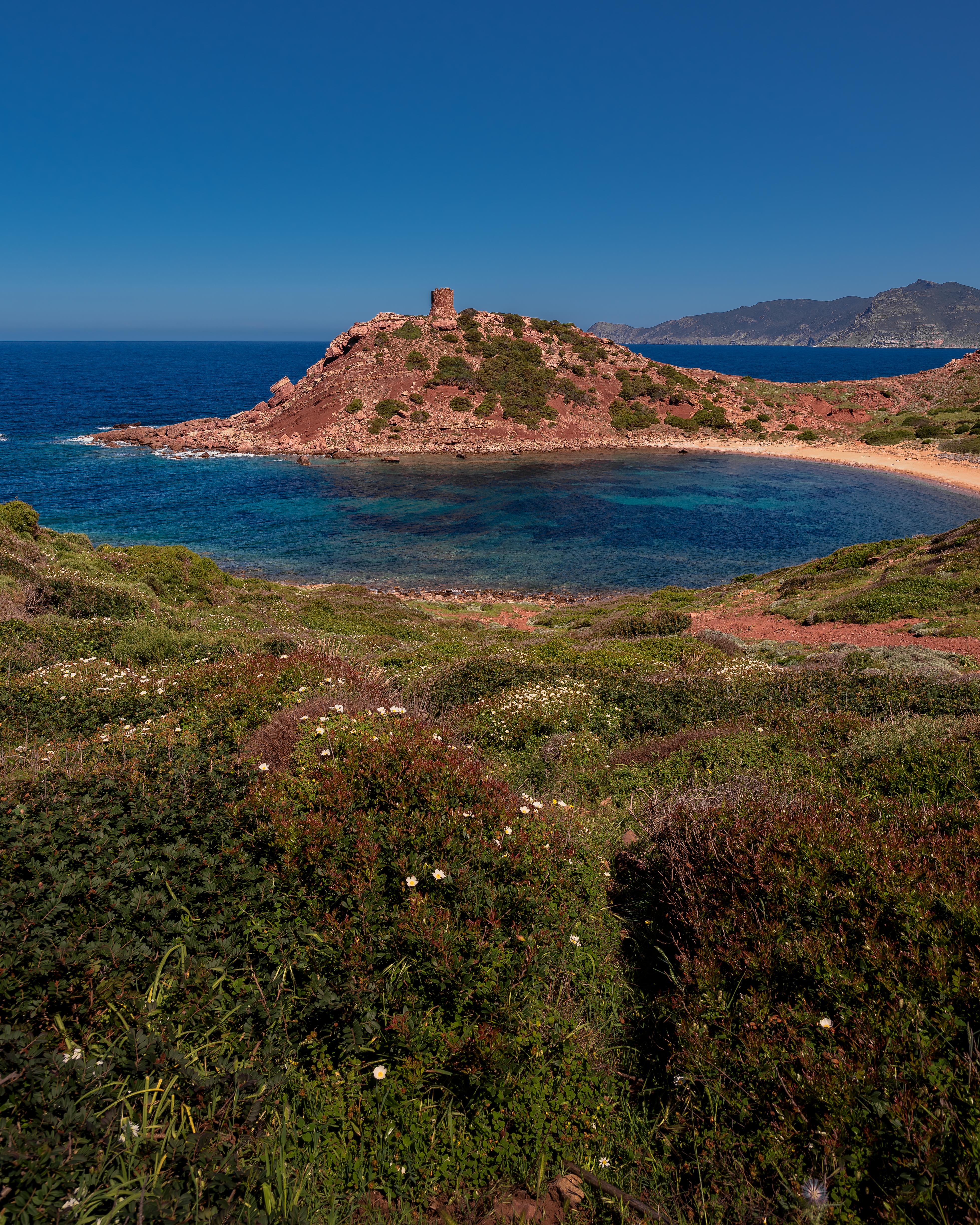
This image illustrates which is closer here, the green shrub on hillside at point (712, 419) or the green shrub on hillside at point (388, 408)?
the green shrub on hillside at point (388, 408)

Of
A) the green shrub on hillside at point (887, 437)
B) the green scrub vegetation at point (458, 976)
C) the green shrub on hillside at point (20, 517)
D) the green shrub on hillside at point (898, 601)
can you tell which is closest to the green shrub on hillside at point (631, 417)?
the green shrub on hillside at point (887, 437)

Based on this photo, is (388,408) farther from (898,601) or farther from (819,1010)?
(819,1010)

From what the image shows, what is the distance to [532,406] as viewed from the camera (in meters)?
67.2

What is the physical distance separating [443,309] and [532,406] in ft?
64.7

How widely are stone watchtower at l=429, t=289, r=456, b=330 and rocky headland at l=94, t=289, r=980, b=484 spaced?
166 millimetres

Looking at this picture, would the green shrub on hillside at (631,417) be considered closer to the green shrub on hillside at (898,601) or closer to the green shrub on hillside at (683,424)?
the green shrub on hillside at (683,424)

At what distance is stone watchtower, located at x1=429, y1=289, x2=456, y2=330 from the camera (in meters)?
74.4

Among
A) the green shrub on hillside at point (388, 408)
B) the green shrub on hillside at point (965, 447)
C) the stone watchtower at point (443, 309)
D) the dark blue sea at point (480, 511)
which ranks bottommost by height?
the dark blue sea at point (480, 511)

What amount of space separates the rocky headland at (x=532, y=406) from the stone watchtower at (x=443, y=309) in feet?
0.54

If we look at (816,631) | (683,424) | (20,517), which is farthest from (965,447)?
(20,517)

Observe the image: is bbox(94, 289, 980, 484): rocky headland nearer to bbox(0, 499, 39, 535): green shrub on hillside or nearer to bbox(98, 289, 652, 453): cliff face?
bbox(98, 289, 652, 453): cliff face

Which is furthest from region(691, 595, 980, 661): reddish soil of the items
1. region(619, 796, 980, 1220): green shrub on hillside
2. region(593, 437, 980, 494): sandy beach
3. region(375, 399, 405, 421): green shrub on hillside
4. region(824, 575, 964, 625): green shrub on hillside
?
region(375, 399, 405, 421): green shrub on hillside

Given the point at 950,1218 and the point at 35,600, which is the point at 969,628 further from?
the point at 35,600

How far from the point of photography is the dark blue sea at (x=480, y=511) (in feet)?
111
